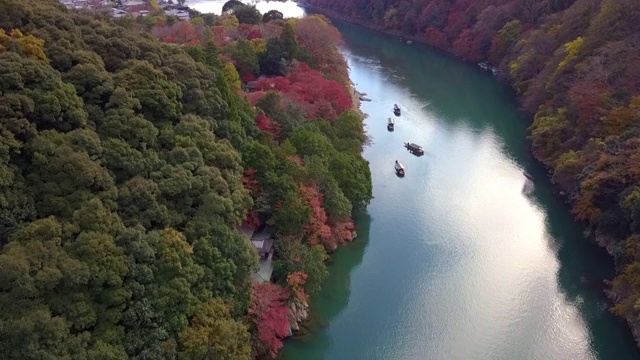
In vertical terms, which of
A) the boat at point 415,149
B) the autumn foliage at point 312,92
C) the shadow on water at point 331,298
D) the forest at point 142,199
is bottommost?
the boat at point 415,149

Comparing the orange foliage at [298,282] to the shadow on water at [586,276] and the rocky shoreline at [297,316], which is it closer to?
the rocky shoreline at [297,316]

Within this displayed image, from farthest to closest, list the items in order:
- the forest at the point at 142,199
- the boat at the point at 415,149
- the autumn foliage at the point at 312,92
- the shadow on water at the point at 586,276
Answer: the boat at the point at 415,149, the autumn foliage at the point at 312,92, the shadow on water at the point at 586,276, the forest at the point at 142,199

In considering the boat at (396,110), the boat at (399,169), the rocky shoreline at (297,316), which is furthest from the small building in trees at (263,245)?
the boat at (396,110)

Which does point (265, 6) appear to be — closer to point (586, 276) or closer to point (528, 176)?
point (528, 176)

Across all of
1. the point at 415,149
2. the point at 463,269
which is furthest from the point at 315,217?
the point at 415,149

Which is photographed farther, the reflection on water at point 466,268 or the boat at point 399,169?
the boat at point 399,169

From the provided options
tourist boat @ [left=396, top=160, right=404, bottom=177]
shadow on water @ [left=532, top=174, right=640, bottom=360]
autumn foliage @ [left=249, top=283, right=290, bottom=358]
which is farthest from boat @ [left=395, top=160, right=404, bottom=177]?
autumn foliage @ [left=249, top=283, right=290, bottom=358]

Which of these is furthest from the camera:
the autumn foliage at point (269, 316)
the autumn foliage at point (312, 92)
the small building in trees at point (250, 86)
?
the small building in trees at point (250, 86)
